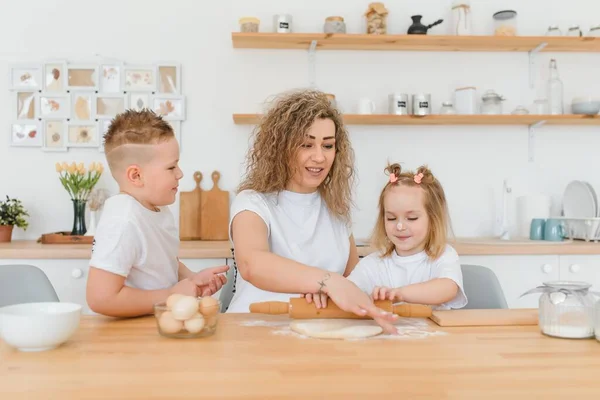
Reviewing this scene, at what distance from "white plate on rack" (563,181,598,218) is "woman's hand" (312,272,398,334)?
2279mm

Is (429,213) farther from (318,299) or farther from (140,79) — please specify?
(140,79)

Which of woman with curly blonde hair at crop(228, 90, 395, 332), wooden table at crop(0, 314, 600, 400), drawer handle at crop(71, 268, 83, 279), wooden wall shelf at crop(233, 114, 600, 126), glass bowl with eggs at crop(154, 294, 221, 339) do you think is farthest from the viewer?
wooden wall shelf at crop(233, 114, 600, 126)

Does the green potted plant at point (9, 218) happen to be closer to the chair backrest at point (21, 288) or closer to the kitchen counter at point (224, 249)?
the kitchen counter at point (224, 249)

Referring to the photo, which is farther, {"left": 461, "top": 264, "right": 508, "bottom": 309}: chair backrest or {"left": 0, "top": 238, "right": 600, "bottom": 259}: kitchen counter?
{"left": 0, "top": 238, "right": 600, "bottom": 259}: kitchen counter

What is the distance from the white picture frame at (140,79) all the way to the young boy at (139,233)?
1629mm

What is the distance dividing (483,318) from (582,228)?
6.41 feet

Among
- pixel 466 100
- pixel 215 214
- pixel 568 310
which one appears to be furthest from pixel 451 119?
pixel 568 310

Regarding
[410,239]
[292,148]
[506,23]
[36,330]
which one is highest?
[506,23]

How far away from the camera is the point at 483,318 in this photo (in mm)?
1244

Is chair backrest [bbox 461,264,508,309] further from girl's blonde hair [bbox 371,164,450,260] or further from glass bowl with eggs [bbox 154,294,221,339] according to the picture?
glass bowl with eggs [bbox 154,294,221,339]

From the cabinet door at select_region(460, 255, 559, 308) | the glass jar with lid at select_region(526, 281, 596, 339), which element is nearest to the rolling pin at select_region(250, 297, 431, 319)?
the glass jar with lid at select_region(526, 281, 596, 339)

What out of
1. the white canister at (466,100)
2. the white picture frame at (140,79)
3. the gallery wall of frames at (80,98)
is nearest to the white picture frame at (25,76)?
the gallery wall of frames at (80,98)

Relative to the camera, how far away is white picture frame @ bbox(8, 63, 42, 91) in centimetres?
307

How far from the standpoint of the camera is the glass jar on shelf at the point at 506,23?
3.06 meters
